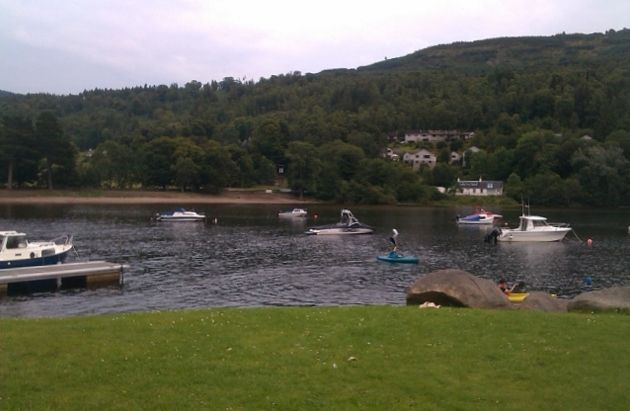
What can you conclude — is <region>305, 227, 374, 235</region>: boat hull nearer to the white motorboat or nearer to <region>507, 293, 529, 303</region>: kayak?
the white motorboat

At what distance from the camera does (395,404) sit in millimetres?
12141

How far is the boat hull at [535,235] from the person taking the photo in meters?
83.4

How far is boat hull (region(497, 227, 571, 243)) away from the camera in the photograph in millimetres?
83375

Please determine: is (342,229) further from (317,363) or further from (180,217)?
(317,363)

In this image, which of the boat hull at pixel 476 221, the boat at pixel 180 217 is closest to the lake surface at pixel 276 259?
the boat hull at pixel 476 221

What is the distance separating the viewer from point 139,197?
147 meters

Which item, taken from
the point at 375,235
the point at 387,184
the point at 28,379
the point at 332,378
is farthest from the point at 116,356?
the point at 387,184

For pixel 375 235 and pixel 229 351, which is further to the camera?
pixel 375 235

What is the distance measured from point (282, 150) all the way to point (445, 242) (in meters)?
117

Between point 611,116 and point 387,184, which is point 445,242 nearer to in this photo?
point 387,184

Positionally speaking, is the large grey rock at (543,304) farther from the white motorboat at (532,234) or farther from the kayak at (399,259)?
the white motorboat at (532,234)

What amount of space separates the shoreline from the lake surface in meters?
21.8

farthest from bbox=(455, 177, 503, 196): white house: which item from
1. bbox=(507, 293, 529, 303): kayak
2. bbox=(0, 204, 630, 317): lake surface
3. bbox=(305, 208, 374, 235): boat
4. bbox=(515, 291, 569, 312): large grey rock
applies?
bbox=(515, 291, 569, 312): large grey rock

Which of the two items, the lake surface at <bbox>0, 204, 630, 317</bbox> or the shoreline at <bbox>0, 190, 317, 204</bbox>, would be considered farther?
the shoreline at <bbox>0, 190, 317, 204</bbox>
